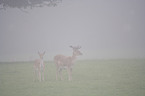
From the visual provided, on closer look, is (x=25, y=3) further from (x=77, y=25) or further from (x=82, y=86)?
(x=77, y=25)

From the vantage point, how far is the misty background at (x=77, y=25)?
2361 inches

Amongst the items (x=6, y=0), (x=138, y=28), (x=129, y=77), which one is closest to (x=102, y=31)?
(x=138, y=28)

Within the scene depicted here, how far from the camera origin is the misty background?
197 feet

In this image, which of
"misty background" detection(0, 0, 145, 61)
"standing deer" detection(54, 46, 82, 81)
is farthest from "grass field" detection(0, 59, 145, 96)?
"misty background" detection(0, 0, 145, 61)

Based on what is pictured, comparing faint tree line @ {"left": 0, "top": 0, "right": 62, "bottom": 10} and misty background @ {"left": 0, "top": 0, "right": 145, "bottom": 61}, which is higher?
misty background @ {"left": 0, "top": 0, "right": 145, "bottom": 61}

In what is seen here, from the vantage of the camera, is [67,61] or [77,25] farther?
[77,25]

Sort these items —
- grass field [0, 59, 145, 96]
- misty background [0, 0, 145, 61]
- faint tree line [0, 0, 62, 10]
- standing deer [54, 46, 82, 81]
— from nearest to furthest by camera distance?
grass field [0, 59, 145, 96] < standing deer [54, 46, 82, 81] < faint tree line [0, 0, 62, 10] < misty background [0, 0, 145, 61]

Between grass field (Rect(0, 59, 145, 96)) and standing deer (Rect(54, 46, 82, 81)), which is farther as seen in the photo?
standing deer (Rect(54, 46, 82, 81))

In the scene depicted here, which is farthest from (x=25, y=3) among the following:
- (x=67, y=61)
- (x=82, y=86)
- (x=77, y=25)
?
(x=77, y=25)

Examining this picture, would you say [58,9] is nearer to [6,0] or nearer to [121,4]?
[121,4]

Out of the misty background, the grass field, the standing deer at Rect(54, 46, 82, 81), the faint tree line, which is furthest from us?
the misty background

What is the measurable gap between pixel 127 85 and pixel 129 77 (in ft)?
7.07

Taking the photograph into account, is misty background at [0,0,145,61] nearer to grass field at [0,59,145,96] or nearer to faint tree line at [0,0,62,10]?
faint tree line at [0,0,62,10]

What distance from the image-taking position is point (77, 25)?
298 ft
